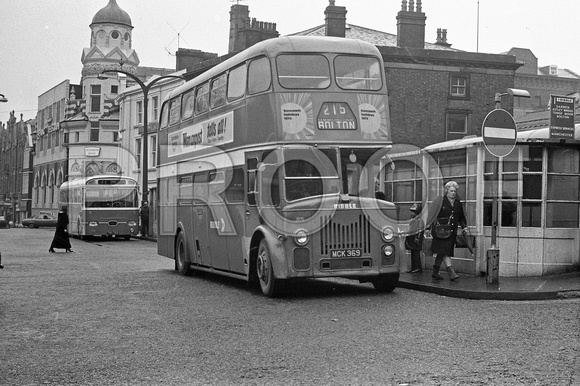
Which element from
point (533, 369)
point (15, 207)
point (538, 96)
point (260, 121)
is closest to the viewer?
point (533, 369)

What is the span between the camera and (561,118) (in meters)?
16.0

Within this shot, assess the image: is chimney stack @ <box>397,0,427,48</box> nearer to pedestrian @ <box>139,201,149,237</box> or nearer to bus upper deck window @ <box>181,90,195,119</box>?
pedestrian @ <box>139,201,149,237</box>

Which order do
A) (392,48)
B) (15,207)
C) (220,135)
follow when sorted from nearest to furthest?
(220,135)
(392,48)
(15,207)

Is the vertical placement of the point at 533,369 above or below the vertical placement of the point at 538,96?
below

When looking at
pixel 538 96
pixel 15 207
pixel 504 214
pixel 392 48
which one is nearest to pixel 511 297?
pixel 504 214

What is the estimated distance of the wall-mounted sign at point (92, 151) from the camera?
82000 mm

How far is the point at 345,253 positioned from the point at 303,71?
313 cm

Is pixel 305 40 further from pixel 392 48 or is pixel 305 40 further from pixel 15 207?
pixel 15 207

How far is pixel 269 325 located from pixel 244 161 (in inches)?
196

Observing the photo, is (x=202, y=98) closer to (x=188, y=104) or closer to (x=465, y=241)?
(x=188, y=104)

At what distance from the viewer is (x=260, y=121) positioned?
14.5 metres

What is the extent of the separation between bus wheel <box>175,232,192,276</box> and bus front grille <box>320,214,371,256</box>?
617cm

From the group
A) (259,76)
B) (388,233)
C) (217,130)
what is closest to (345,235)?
(388,233)

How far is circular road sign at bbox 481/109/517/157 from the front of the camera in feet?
48.7
